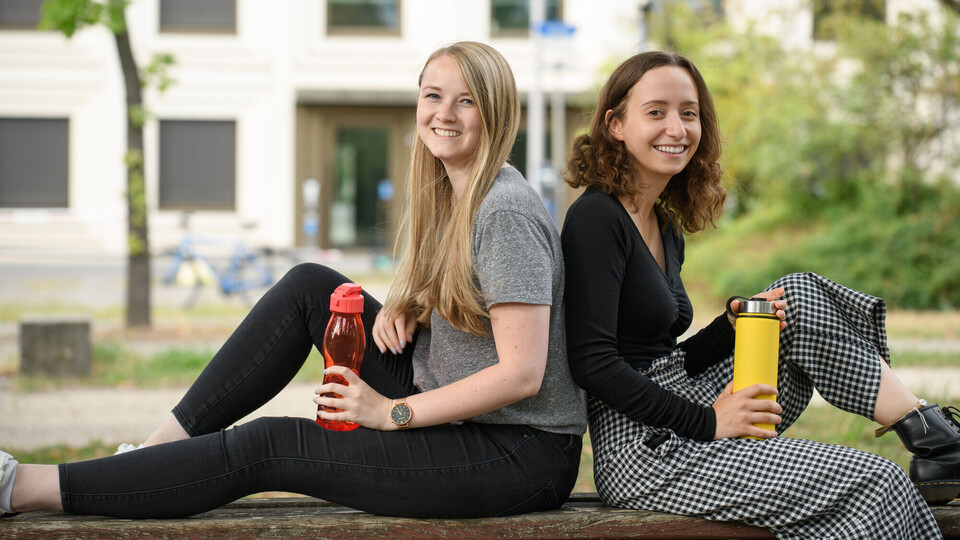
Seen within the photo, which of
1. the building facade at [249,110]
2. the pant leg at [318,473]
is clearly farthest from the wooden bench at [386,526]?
the building facade at [249,110]

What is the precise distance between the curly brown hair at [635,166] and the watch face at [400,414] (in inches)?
30.8

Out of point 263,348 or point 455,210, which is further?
point 263,348

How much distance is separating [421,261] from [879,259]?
9718 millimetres

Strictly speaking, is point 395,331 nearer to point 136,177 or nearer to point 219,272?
point 136,177

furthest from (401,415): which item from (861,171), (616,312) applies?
(861,171)

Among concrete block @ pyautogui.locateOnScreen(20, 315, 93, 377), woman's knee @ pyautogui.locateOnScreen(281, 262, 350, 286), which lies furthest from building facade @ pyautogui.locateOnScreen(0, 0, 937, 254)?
woman's knee @ pyautogui.locateOnScreen(281, 262, 350, 286)

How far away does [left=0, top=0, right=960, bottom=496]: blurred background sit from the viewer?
29.6 feet

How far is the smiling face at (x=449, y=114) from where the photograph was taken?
8.34 feet

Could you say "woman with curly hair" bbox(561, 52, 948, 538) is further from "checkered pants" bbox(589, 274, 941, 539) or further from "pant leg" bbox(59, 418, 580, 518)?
"pant leg" bbox(59, 418, 580, 518)

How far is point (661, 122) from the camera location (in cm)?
268

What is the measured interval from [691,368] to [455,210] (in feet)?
2.89

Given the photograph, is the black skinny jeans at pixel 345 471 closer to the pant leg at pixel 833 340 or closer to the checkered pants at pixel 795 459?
the checkered pants at pixel 795 459

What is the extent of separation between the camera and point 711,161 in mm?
2943

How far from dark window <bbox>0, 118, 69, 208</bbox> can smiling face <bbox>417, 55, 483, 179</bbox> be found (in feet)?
62.3
